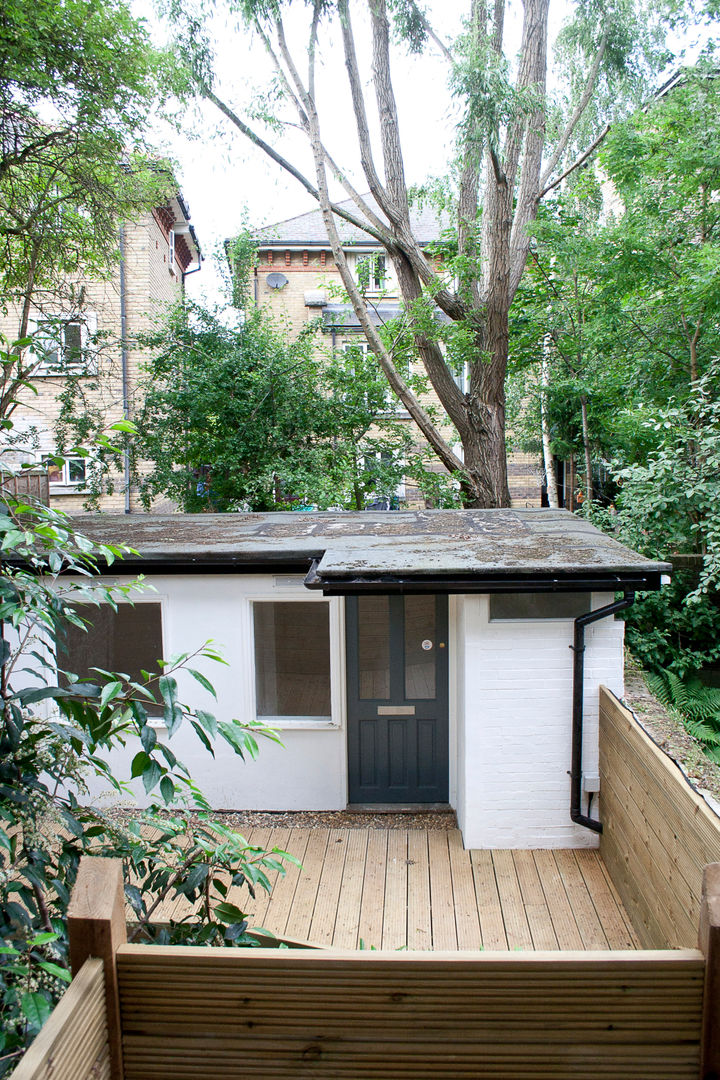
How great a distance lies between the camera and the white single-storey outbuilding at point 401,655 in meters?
5.53

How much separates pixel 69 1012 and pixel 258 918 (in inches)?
165

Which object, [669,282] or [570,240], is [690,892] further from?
[570,240]

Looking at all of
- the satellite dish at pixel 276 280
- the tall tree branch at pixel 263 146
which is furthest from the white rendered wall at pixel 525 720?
the satellite dish at pixel 276 280

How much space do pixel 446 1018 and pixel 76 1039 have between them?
599 mm

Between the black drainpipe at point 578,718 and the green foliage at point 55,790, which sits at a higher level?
the green foliage at point 55,790

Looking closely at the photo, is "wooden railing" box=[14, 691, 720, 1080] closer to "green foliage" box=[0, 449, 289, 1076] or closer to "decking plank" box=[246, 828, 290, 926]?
"green foliage" box=[0, 449, 289, 1076]

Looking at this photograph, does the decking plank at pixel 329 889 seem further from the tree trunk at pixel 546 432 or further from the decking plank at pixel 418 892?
the tree trunk at pixel 546 432

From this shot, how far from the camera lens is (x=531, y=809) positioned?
569cm

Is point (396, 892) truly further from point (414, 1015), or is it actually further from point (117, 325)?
point (117, 325)

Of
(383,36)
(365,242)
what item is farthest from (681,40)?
(365,242)

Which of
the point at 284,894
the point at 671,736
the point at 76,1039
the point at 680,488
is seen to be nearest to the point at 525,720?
the point at 671,736

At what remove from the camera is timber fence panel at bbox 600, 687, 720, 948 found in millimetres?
3449

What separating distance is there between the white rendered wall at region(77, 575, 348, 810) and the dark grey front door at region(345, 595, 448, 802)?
17 cm

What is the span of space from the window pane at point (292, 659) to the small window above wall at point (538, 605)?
63.0 inches
